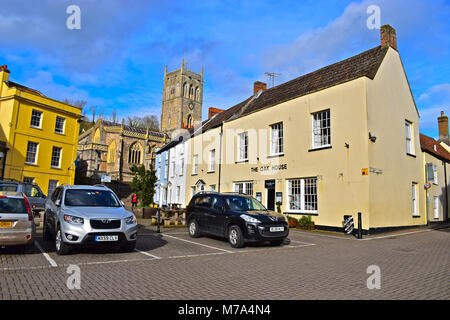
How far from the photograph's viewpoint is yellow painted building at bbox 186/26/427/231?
1455 cm

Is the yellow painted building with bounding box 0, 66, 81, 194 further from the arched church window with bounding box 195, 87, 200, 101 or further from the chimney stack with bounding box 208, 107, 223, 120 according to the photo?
the arched church window with bounding box 195, 87, 200, 101

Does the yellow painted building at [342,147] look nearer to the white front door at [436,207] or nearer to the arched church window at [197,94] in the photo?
the white front door at [436,207]

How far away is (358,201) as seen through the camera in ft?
46.4

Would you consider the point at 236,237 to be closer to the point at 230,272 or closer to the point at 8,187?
the point at 230,272

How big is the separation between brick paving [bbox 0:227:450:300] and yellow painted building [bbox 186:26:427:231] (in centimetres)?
463

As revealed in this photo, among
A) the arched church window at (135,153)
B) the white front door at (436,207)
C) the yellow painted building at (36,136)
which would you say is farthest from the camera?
the arched church window at (135,153)

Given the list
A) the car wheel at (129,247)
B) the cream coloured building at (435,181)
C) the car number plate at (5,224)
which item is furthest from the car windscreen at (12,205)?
the cream coloured building at (435,181)

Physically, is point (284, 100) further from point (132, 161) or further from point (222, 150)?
point (132, 161)

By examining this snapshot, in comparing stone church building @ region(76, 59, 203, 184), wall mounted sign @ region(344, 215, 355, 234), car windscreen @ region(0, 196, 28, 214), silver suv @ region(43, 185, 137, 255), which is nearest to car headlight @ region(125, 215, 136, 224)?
silver suv @ region(43, 185, 137, 255)

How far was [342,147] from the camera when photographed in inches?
593

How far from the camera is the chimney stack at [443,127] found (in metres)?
31.6

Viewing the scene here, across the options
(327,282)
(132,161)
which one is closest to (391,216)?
(327,282)

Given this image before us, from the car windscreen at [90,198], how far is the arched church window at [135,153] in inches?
2148

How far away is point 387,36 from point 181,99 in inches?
3380
